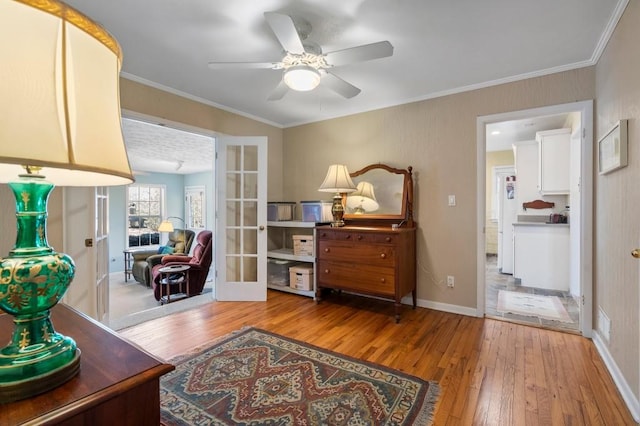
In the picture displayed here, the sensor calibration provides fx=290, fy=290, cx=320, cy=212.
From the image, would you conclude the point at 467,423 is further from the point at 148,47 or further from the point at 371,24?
the point at 148,47

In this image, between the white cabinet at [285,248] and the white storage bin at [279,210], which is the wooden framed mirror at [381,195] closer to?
the white cabinet at [285,248]

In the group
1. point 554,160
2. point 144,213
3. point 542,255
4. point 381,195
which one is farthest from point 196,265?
point 554,160

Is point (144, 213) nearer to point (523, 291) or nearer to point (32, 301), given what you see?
point (32, 301)

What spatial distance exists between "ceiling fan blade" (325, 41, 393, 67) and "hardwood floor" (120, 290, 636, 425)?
2.12 metres

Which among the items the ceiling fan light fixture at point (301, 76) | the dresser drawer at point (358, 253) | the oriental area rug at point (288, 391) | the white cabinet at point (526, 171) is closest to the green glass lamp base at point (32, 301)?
the oriental area rug at point (288, 391)

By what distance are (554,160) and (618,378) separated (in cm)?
339

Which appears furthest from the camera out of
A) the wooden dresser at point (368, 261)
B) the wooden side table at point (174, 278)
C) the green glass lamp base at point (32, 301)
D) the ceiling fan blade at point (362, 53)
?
the wooden side table at point (174, 278)

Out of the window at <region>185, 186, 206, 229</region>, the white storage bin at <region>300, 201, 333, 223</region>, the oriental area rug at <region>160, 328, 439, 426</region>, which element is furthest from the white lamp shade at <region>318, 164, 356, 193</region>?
the window at <region>185, 186, 206, 229</region>

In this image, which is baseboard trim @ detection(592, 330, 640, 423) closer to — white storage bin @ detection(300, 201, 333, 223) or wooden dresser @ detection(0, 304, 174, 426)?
wooden dresser @ detection(0, 304, 174, 426)

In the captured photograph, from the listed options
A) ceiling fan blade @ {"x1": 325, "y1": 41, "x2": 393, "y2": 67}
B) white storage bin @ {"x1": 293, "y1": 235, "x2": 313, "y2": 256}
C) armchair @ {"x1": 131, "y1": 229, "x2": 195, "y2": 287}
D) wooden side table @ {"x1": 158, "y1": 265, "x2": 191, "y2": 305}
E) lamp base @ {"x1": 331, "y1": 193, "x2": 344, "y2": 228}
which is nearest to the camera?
ceiling fan blade @ {"x1": 325, "y1": 41, "x2": 393, "y2": 67}

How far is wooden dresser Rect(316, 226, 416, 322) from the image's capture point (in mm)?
2916

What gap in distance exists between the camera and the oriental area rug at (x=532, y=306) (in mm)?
3096

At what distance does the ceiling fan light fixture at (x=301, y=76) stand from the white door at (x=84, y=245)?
6.48 ft

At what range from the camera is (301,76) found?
80.5 inches
